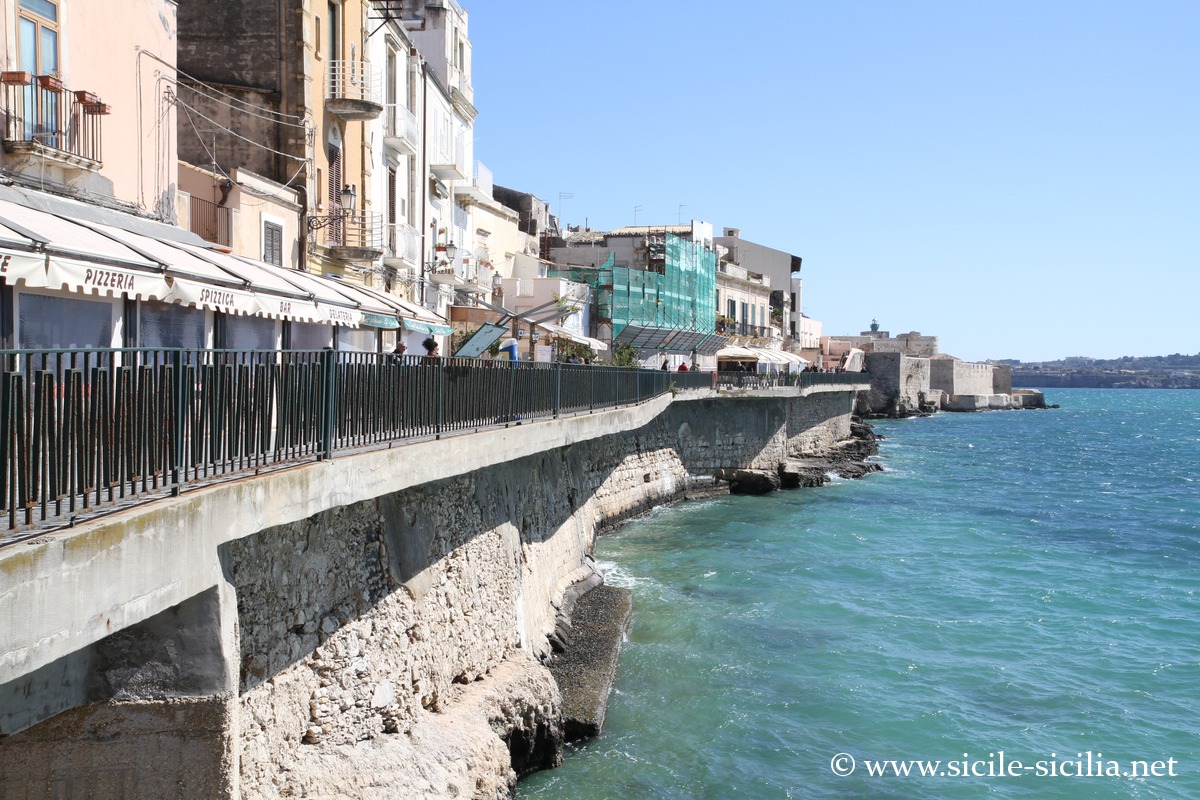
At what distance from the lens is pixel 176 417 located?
6535 mm

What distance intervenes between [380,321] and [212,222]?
13.4ft

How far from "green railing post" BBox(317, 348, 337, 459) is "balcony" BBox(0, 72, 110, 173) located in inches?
217

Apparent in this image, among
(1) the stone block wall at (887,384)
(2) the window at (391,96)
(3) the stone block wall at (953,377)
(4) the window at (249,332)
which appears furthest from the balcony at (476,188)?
(3) the stone block wall at (953,377)

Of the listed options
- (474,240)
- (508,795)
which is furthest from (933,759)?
(474,240)

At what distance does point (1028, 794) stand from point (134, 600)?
1168cm

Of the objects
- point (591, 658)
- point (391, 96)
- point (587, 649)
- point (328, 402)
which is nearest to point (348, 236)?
point (391, 96)

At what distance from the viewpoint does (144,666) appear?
642 centimetres

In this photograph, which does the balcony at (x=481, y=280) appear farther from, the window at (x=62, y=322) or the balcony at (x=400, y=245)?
the window at (x=62, y=322)

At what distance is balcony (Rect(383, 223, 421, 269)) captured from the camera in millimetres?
24500

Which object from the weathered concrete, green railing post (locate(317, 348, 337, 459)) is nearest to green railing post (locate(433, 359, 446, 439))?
green railing post (locate(317, 348, 337, 459))

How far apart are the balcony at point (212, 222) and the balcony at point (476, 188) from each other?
54.8ft

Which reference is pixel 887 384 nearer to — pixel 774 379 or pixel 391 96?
pixel 774 379

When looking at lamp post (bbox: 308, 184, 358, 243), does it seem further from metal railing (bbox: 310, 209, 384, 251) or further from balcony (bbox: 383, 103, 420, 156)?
balcony (bbox: 383, 103, 420, 156)

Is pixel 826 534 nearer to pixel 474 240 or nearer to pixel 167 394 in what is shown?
pixel 474 240
